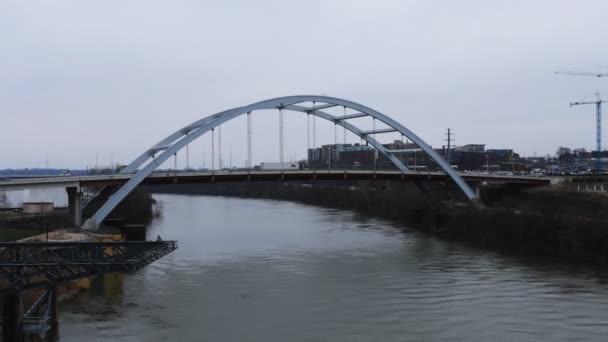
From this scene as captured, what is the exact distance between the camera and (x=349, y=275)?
2345cm

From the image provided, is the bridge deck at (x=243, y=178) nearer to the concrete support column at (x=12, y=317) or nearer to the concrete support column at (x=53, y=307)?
the concrete support column at (x=53, y=307)

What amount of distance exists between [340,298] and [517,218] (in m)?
18.2

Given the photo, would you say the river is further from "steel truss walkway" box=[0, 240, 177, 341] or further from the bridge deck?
the bridge deck

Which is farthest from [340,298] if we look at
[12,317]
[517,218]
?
[517,218]

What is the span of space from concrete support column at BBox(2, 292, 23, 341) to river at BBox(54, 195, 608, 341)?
1095mm

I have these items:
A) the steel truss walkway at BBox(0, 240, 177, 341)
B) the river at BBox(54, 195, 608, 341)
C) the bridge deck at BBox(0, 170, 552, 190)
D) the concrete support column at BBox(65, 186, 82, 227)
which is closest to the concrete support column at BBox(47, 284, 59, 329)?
the steel truss walkway at BBox(0, 240, 177, 341)

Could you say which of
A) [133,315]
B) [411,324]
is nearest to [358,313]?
[411,324]

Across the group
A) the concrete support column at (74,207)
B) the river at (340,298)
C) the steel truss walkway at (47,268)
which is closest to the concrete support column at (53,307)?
the steel truss walkway at (47,268)

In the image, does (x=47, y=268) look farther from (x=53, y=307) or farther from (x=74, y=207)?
(x=74, y=207)

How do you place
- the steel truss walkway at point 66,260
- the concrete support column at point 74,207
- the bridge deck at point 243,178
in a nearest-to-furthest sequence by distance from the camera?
the steel truss walkway at point 66,260 → the bridge deck at point 243,178 → the concrete support column at point 74,207

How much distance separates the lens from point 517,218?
3384 cm

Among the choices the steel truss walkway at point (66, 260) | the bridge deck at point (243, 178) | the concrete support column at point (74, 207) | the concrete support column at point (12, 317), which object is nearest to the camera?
the concrete support column at point (12, 317)

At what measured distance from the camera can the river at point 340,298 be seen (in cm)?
1546

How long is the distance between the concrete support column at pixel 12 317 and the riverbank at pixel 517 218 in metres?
22.7
